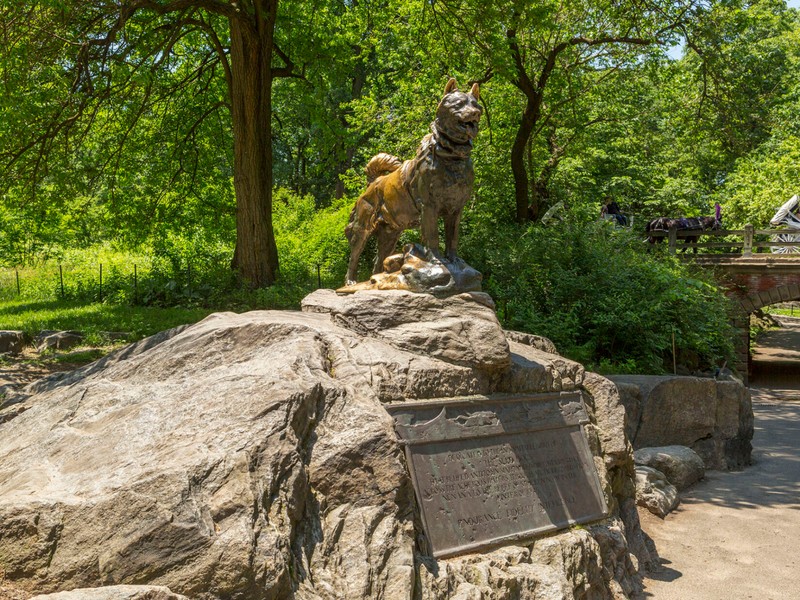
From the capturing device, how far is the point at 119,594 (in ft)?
9.55

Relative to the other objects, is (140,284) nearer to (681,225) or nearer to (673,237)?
(673,237)

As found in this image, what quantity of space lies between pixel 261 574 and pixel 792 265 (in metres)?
20.7

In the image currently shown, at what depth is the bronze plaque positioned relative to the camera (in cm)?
452

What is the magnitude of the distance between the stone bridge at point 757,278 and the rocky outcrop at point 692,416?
477 inches

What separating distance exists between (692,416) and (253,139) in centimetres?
835

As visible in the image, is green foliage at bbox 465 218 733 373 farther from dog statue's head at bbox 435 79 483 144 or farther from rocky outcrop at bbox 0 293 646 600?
dog statue's head at bbox 435 79 483 144

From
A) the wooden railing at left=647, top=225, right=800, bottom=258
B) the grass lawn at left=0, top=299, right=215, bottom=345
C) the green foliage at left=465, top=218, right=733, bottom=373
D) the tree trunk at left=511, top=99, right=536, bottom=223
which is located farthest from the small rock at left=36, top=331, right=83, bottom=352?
the wooden railing at left=647, top=225, right=800, bottom=258

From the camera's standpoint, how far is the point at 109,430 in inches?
164

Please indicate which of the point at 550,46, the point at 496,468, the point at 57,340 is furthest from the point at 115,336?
the point at 550,46

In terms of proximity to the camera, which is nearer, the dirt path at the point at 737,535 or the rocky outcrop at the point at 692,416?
the dirt path at the point at 737,535

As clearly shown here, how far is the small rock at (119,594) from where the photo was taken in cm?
288

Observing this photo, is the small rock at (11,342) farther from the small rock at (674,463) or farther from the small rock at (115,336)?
the small rock at (674,463)

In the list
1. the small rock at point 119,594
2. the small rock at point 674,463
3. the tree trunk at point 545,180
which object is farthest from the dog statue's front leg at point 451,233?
the tree trunk at point 545,180

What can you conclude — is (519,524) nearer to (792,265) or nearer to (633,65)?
(633,65)
